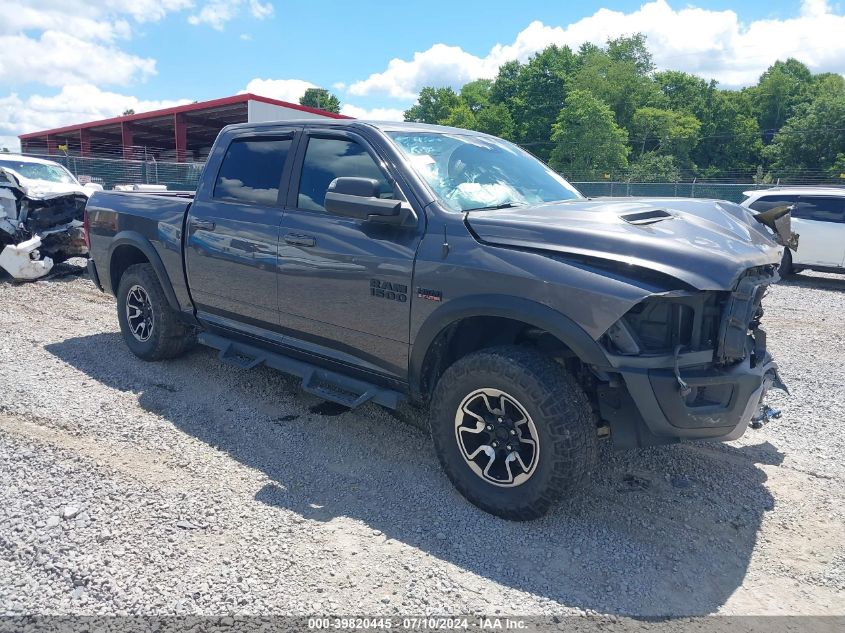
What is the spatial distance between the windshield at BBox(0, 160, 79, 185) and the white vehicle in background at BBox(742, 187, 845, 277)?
12625 mm

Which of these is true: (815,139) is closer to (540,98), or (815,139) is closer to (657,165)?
(657,165)

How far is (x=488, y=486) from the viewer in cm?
329

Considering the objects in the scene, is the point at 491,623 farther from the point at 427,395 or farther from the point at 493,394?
the point at 427,395

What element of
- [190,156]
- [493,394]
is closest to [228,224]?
[493,394]

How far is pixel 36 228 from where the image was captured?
9.77m

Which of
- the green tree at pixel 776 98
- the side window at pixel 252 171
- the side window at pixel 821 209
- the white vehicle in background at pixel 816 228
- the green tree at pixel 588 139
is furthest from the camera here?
the green tree at pixel 776 98

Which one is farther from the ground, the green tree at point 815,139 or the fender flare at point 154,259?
the green tree at point 815,139

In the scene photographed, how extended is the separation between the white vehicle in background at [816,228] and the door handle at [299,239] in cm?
983

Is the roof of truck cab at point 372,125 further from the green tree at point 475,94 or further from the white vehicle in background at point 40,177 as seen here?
the green tree at point 475,94

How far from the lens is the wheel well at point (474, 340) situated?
343 centimetres

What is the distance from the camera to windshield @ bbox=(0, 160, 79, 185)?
1113 cm

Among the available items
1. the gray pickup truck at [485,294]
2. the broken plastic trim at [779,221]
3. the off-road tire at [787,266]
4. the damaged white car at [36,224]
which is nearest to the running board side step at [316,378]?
the gray pickup truck at [485,294]

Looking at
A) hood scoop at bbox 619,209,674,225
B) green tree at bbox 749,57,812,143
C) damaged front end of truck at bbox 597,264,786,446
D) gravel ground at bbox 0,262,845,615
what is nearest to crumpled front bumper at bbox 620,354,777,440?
damaged front end of truck at bbox 597,264,786,446

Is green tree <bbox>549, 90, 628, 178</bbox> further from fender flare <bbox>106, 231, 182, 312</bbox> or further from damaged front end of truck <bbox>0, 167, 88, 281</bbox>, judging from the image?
fender flare <bbox>106, 231, 182, 312</bbox>
